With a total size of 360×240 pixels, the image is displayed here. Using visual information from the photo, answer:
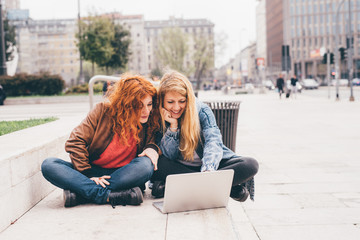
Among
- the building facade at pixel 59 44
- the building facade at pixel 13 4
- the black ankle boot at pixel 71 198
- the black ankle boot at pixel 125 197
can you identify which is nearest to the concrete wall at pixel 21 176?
the black ankle boot at pixel 71 198

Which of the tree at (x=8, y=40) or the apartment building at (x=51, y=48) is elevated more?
the apartment building at (x=51, y=48)

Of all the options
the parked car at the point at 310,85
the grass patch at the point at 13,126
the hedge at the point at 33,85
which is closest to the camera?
the grass patch at the point at 13,126

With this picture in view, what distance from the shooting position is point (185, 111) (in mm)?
3703

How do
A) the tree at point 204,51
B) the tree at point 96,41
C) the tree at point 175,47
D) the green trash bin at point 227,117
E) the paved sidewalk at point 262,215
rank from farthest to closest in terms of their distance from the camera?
the tree at point 175,47, the tree at point 204,51, the tree at point 96,41, the green trash bin at point 227,117, the paved sidewalk at point 262,215

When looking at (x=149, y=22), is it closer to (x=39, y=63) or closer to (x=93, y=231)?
(x=39, y=63)

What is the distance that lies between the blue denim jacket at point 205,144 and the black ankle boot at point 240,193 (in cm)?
27

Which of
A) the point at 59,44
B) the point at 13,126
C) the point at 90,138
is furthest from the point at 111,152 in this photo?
the point at 59,44

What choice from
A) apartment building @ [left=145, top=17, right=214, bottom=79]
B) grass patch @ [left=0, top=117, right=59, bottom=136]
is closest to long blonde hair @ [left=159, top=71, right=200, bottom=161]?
grass patch @ [left=0, top=117, right=59, bottom=136]

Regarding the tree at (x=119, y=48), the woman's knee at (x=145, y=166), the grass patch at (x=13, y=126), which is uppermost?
the tree at (x=119, y=48)

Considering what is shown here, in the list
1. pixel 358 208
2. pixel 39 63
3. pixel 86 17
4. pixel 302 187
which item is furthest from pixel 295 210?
pixel 39 63

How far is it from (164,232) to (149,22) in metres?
142

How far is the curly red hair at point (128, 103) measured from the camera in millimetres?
3570

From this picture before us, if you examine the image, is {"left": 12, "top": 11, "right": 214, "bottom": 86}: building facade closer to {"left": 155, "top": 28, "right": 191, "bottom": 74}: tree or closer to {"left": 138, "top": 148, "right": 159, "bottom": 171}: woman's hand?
{"left": 155, "top": 28, "right": 191, "bottom": 74}: tree

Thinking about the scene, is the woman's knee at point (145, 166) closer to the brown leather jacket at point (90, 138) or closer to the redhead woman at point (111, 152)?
the redhead woman at point (111, 152)
